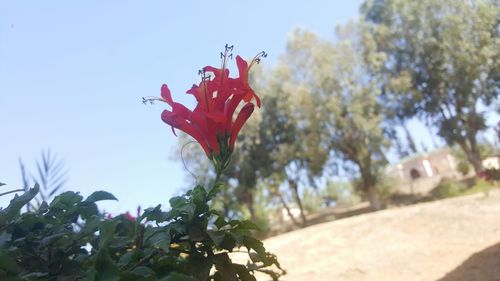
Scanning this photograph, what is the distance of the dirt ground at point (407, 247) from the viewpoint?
5973 millimetres

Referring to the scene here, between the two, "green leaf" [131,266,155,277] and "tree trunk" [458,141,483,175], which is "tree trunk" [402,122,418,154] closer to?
"tree trunk" [458,141,483,175]

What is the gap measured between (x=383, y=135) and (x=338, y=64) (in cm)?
413

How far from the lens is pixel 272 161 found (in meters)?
24.3

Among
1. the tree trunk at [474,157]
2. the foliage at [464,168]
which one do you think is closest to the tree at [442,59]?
the tree trunk at [474,157]

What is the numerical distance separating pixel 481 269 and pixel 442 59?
19.6 metres

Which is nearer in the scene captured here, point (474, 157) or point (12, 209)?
point (12, 209)

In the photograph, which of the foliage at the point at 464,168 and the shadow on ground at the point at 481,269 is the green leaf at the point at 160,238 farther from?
the foliage at the point at 464,168

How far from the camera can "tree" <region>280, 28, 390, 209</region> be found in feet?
71.1

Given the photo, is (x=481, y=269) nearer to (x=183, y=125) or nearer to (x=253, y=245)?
(x=253, y=245)

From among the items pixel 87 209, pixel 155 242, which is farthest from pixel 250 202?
pixel 155 242

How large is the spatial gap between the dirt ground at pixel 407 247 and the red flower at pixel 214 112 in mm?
3763

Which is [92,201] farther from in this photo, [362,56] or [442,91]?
[442,91]

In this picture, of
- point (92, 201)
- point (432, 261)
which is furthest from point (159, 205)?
point (432, 261)

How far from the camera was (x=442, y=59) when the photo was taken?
73.5ft
